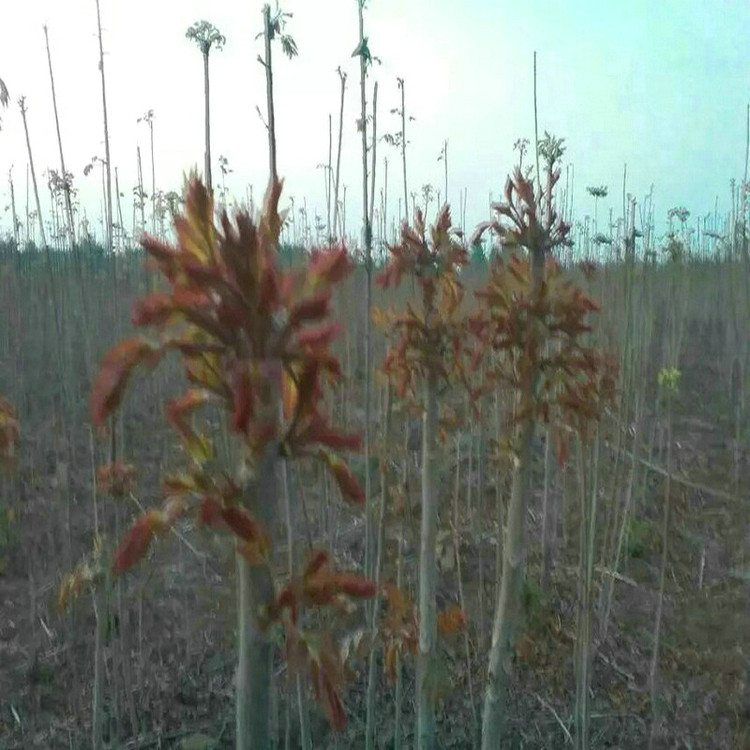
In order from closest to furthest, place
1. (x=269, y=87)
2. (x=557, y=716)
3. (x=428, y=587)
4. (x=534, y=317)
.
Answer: (x=269, y=87) < (x=534, y=317) < (x=428, y=587) < (x=557, y=716)

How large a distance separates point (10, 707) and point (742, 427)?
5.88 metres

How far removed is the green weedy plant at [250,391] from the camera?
1165 mm

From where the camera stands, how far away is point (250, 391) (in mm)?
1139

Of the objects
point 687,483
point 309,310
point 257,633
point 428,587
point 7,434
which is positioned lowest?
point 687,483

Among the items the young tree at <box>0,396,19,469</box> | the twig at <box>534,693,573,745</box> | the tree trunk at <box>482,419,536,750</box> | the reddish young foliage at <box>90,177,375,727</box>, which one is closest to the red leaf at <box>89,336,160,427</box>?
the reddish young foliage at <box>90,177,375,727</box>

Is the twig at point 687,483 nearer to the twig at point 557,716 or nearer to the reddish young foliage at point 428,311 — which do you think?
the twig at point 557,716

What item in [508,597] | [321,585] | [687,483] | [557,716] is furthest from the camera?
[687,483]

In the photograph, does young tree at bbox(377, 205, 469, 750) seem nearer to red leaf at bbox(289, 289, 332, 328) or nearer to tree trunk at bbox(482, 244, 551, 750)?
tree trunk at bbox(482, 244, 551, 750)

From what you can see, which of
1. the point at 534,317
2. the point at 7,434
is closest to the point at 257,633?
the point at 534,317

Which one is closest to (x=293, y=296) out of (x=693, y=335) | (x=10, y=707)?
(x=10, y=707)

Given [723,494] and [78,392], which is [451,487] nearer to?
[723,494]

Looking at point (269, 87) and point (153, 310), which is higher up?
point (269, 87)

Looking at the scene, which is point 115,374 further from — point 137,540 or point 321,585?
point 321,585

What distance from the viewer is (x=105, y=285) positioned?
9.38 metres
